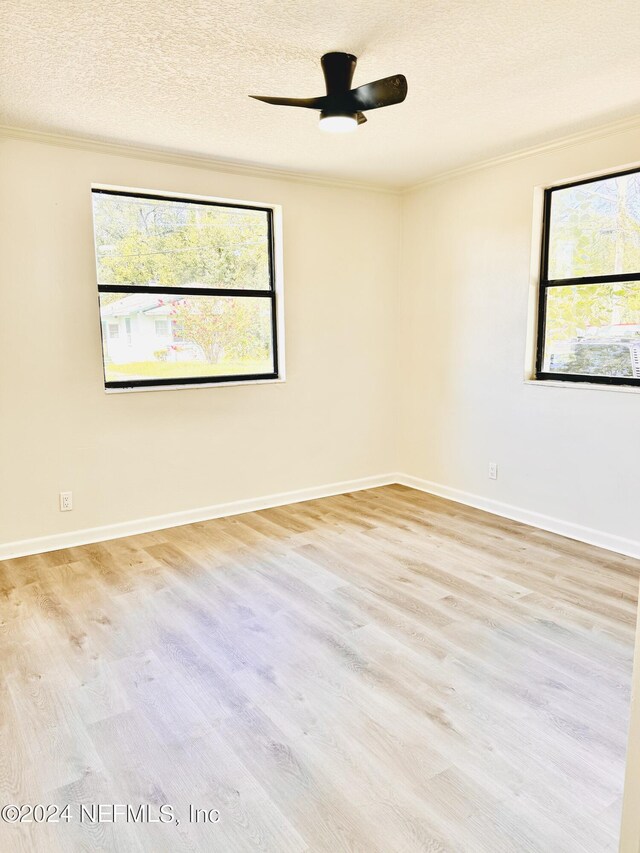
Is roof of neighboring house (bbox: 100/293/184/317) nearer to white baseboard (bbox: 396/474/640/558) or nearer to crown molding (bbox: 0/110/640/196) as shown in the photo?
crown molding (bbox: 0/110/640/196)

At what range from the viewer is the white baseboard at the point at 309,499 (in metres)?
3.61

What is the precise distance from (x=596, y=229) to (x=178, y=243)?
8.97 ft

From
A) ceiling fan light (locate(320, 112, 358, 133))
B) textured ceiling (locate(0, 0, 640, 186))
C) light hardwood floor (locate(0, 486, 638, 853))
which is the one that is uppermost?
textured ceiling (locate(0, 0, 640, 186))

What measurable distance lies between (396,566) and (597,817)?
71.5 inches

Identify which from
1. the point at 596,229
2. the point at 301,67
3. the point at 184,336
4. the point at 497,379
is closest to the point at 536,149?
the point at 596,229

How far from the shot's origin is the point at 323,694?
7.20 ft

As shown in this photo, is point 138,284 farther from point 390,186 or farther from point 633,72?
point 633,72

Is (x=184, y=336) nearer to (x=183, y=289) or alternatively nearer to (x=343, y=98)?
(x=183, y=289)

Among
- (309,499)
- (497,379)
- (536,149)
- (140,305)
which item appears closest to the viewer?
(536,149)

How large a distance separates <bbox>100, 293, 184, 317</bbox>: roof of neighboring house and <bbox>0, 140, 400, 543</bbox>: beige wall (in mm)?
177

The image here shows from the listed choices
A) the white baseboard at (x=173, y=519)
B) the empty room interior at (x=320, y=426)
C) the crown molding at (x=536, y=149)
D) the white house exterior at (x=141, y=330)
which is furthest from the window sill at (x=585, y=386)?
the white house exterior at (x=141, y=330)

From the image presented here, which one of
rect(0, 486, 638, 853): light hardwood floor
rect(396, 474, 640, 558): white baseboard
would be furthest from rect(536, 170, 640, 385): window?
rect(0, 486, 638, 853): light hardwood floor

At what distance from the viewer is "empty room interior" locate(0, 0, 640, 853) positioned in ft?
5.98

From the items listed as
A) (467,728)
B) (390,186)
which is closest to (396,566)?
(467,728)
